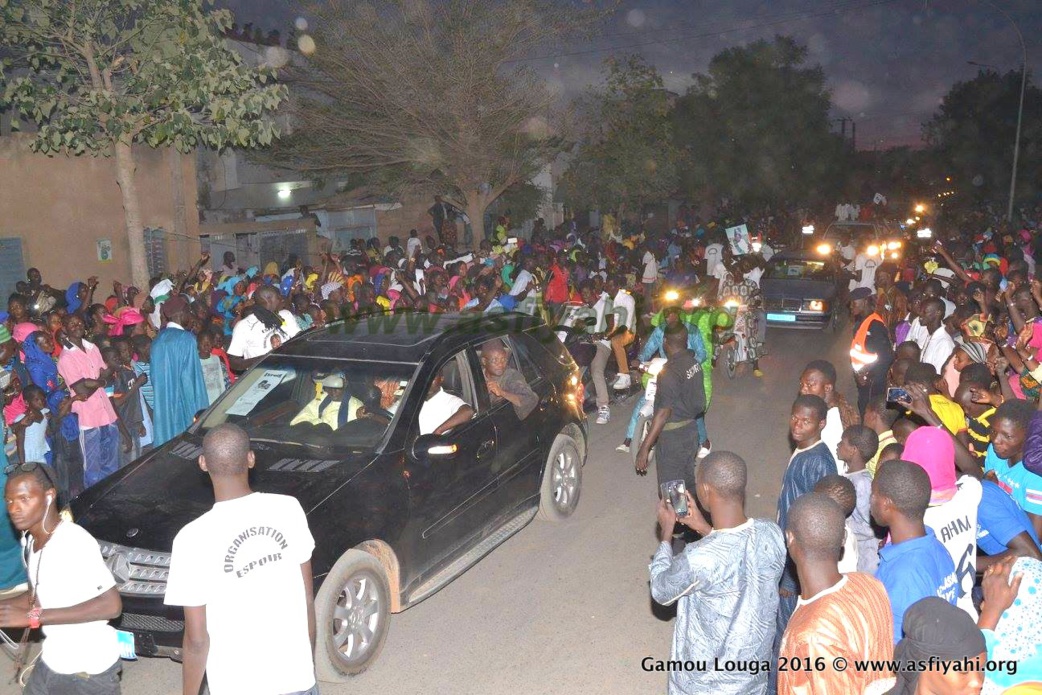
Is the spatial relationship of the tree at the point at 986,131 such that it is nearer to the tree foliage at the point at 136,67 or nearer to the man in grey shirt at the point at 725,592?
the tree foliage at the point at 136,67

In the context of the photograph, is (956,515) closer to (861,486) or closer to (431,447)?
(861,486)

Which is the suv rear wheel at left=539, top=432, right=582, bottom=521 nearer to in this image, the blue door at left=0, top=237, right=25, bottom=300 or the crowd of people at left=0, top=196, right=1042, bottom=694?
the crowd of people at left=0, top=196, right=1042, bottom=694

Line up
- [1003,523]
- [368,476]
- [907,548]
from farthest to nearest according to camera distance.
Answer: [368,476], [1003,523], [907,548]

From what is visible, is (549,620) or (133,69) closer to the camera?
(549,620)

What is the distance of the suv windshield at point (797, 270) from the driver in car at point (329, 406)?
12951 millimetres

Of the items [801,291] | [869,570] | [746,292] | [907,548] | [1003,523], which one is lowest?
[869,570]

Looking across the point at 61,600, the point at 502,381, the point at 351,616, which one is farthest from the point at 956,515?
the point at 61,600

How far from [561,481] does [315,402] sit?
2529mm

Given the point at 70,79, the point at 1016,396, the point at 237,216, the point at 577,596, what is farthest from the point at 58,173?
the point at 1016,396

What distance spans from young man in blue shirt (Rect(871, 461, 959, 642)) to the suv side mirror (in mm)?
2658

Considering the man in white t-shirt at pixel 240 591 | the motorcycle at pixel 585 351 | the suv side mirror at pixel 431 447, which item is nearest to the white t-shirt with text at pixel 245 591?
the man in white t-shirt at pixel 240 591

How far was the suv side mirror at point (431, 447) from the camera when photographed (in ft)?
18.3

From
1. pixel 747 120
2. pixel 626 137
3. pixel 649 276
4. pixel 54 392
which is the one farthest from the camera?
pixel 747 120

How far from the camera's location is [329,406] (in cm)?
614
